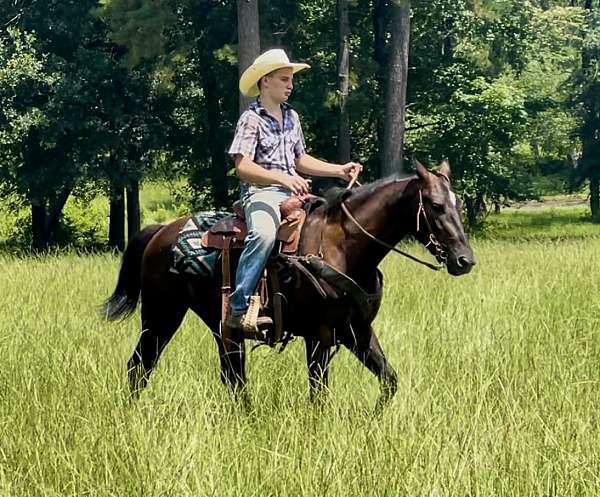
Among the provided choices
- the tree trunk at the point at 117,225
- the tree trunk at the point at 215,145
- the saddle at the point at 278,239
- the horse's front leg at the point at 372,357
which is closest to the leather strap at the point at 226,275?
the saddle at the point at 278,239

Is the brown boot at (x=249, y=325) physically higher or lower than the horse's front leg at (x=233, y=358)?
higher

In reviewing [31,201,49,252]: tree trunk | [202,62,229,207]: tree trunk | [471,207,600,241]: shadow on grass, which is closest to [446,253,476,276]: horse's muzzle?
[202,62,229,207]: tree trunk

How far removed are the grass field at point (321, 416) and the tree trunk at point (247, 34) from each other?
11.3 meters

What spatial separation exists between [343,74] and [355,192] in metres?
17.5

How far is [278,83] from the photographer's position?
5.54 metres

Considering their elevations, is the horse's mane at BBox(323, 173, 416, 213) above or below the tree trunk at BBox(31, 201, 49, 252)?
above

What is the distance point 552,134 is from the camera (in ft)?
136

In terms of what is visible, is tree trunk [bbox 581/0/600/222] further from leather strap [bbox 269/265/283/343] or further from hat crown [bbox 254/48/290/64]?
leather strap [bbox 269/265/283/343]

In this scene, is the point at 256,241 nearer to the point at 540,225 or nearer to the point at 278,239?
the point at 278,239

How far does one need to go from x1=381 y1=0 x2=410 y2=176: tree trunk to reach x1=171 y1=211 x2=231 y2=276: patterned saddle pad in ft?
52.0

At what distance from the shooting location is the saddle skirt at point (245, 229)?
549 cm

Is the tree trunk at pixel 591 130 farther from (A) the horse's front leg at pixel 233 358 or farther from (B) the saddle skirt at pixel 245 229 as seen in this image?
(A) the horse's front leg at pixel 233 358

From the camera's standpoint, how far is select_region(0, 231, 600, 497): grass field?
3.78m

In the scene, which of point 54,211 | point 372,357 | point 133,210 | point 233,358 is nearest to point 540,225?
point 133,210
